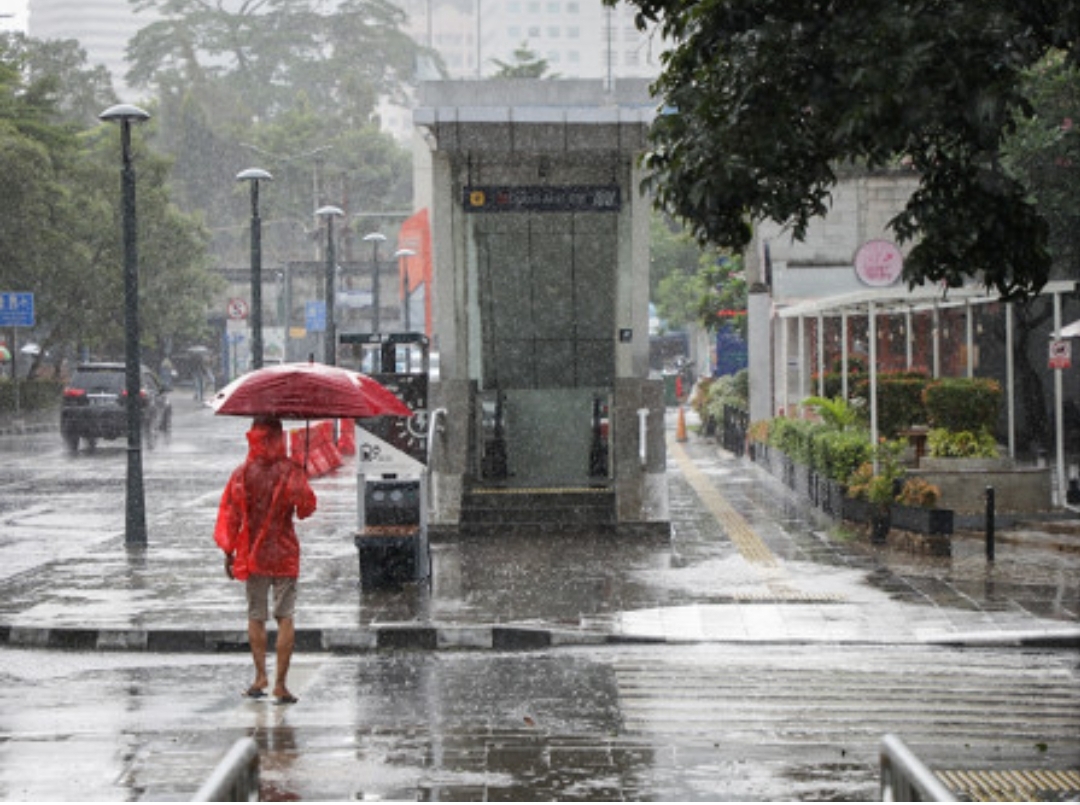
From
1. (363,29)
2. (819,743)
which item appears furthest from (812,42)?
(363,29)

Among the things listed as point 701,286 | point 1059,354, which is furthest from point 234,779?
point 701,286

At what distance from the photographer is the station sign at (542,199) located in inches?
998

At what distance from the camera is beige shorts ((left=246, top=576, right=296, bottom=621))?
Answer: 12328mm

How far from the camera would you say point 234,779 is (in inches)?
208

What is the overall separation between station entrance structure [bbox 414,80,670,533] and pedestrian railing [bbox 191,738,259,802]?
16.4 m

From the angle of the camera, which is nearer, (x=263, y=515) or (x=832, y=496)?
(x=263, y=515)

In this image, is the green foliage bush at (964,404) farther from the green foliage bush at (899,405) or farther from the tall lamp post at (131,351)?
the tall lamp post at (131,351)

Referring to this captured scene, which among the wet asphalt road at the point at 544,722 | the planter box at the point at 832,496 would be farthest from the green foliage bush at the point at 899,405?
the wet asphalt road at the point at 544,722

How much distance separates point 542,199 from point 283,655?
46.0ft

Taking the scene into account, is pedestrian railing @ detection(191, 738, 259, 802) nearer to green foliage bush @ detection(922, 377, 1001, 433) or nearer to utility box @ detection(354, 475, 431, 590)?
utility box @ detection(354, 475, 431, 590)

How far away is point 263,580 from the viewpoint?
12.3m

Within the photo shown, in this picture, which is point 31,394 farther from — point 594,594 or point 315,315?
point 594,594

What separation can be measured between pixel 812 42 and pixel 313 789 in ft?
16.5

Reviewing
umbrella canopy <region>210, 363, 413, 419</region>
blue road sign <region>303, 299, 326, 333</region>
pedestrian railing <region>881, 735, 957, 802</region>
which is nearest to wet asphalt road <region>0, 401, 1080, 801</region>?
umbrella canopy <region>210, 363, 413, 419</region>
